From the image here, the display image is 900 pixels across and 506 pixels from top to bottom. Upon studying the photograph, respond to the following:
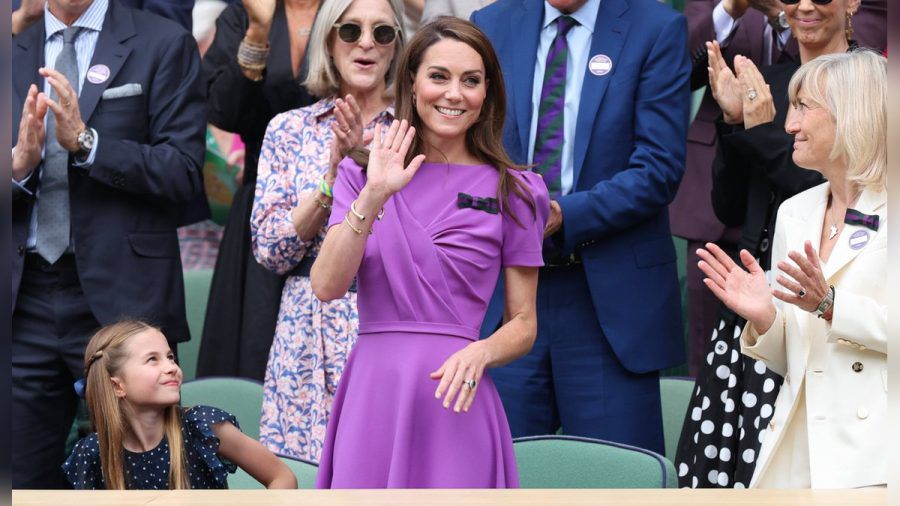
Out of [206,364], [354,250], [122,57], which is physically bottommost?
[206,364]

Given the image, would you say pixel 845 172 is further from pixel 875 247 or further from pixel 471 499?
pixel 471 499

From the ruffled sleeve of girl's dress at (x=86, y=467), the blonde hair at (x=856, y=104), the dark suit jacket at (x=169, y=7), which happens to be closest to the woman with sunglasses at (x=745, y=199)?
the blonde hair at (x=856, y=104)

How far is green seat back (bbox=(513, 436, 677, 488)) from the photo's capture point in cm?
343

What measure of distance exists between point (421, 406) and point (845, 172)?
4.04 feet

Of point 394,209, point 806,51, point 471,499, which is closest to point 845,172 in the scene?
point 806,51

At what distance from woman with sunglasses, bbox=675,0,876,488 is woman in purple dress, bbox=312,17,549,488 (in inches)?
35.7

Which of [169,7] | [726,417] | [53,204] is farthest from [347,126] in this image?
[169,7]

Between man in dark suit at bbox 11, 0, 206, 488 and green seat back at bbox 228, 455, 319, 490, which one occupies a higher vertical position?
man in dark suit at bbox 11, 0, 206, 488

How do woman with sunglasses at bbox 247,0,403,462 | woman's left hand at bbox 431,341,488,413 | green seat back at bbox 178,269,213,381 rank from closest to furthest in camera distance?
woman's left hand at bbox 431,341,488,413
woman with sunglasses at bbox 247,0,403,462
green seat back at bbox 178,269,213,381

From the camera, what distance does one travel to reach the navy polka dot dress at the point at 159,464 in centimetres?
354

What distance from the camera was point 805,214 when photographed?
3549 millimetres

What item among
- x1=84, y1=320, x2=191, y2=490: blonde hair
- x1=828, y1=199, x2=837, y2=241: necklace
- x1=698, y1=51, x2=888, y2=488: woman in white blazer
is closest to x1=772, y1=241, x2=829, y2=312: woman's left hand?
x1=698, y1=51, x2=888, y2=488: woman in white blazer

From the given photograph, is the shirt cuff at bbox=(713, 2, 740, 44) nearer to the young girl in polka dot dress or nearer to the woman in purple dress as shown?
the woman in purple dress

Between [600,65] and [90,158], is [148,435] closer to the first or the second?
[90,158]
